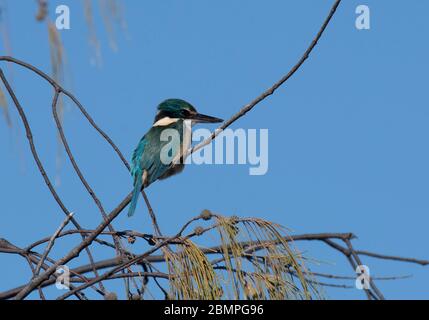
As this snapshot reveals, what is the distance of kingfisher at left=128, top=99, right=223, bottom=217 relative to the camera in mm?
4258

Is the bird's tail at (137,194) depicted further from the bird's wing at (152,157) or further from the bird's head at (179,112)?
the bird's head at (179,112)

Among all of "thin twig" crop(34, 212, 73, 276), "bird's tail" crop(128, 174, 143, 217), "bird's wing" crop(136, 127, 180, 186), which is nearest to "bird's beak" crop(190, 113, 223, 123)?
"bird's wing" crop(136, 127, 180, 186)

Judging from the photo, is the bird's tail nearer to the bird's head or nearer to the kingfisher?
the kingfisher

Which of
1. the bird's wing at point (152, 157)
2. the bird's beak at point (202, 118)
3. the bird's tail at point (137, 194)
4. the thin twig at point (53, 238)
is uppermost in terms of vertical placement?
the bird's beak at point (202, 118)

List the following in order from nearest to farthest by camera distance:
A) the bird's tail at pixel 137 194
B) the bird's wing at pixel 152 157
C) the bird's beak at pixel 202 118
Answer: the bird's tail at pixel 137 194
the bird's wing at pixel 152 157
the bird's beak at pixel 202 118

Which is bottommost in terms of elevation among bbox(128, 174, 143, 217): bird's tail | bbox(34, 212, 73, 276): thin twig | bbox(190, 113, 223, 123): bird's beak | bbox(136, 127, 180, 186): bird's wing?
bbox(34, 212, 73, 276): thin twig

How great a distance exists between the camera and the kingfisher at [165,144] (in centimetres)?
426

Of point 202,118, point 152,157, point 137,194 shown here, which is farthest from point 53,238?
point 202,118

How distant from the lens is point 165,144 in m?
4.55

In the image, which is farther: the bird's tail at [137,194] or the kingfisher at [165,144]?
the kingfisher at [165,144]

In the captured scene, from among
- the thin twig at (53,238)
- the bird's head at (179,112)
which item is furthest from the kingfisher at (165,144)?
the thin twig at (53,238)
